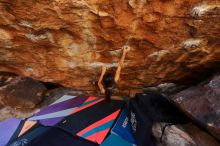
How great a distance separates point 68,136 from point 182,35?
6.73 ft

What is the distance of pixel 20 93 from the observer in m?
4.79

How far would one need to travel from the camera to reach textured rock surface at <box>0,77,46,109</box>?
4.78 meters

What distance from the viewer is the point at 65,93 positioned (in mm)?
4988

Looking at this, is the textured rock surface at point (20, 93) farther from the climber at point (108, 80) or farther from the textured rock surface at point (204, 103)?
the textured rock surface at point (204, 103)

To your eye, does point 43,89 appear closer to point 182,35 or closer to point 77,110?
point 77,110

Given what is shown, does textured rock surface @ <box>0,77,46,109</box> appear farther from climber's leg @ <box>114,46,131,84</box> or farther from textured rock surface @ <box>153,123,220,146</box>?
textured rock surface @ <box>153,123,220,146</box>

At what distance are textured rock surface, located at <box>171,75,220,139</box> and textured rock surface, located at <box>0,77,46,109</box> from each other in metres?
2.29

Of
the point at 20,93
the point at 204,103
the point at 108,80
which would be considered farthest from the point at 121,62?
the point at 20,93

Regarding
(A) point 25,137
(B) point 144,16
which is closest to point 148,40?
(B) point 144,16

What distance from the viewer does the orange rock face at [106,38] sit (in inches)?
144

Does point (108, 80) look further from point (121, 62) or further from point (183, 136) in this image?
point (183, 136)

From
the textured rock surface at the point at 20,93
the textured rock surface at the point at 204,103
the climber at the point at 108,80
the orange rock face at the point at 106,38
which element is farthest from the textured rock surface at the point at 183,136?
the textured rock surface at the point at 20,93

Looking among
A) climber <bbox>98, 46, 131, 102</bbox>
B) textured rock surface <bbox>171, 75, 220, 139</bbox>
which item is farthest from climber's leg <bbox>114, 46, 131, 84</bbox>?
textured rock surface <bbox>171, 75, 220, 139</bbox>

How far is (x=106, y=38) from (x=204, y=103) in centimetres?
158
